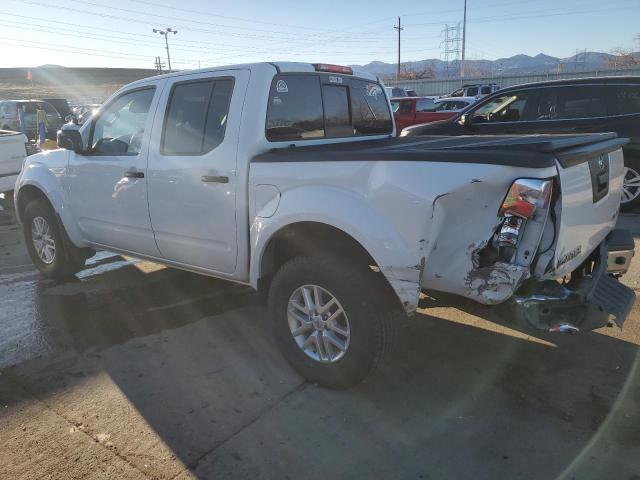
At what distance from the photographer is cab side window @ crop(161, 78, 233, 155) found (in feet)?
12.1

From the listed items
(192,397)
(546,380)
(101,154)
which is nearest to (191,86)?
(101,154)

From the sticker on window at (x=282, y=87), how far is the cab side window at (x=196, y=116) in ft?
1.09

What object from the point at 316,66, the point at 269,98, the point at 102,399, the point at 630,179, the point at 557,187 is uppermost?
the point at 316,66

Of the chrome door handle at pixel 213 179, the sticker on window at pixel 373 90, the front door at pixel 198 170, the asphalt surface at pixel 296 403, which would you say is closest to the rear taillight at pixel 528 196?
the asphalt surface at pixel 296 403

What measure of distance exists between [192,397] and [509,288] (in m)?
1.98

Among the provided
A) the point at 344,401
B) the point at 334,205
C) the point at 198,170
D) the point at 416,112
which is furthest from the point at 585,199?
the point at 416,112

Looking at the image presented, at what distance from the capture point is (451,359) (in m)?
3.63

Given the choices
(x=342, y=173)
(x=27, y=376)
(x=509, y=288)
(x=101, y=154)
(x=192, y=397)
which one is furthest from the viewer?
(x=101, y=154)

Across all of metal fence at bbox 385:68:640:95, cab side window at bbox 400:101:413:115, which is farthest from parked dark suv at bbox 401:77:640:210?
metal fence at bbox 385:68:640:95

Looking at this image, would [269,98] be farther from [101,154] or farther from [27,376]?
[27,376]

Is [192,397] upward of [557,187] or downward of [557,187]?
downward

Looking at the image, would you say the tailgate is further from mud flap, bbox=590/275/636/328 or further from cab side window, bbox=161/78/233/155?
cab side window, bbox=161/78/233/155

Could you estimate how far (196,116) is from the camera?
385cm

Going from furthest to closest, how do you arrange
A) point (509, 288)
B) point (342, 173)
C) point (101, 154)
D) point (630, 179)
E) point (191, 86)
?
1. point (630, 179)
2. point (101, 154)
3. point (191, 86)
4. point (342, 173)
5. point (509, 288)
